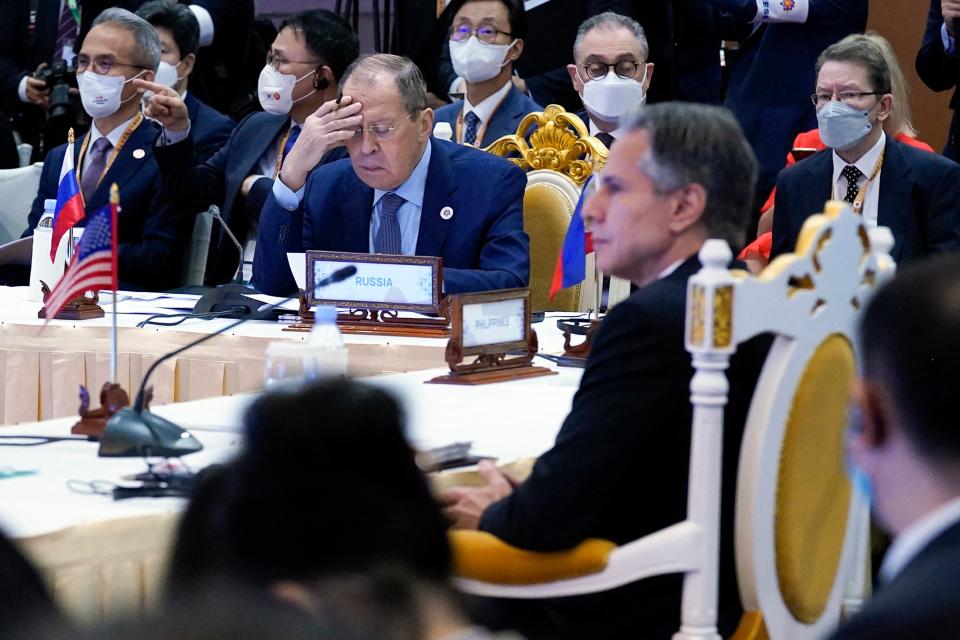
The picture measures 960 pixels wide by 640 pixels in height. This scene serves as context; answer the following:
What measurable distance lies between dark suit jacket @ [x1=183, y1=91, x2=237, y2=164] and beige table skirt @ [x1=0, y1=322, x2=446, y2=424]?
2.34 meters

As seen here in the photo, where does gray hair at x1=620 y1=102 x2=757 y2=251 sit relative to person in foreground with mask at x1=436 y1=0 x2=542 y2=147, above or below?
below

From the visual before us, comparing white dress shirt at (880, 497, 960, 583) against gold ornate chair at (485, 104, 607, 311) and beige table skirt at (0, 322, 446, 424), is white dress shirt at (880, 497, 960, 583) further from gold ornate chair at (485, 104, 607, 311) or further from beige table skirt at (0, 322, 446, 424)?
gold ornate chair at (485, 104, 607, 311)

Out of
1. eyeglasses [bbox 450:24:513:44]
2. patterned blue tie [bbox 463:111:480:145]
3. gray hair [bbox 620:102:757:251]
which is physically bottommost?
gray hair [bbox 620:102:757:251]

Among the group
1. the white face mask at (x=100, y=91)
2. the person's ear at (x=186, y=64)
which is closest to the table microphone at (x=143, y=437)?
the white face mask at (x=100, y=91)

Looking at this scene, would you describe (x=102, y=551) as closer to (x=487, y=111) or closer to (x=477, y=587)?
(x=477, y=587)

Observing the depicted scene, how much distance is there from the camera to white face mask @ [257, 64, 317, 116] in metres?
5.43

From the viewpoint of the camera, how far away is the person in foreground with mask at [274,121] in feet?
17.8

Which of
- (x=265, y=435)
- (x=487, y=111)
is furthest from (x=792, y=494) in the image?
(x=487, y=111)

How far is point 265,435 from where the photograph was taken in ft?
3.15

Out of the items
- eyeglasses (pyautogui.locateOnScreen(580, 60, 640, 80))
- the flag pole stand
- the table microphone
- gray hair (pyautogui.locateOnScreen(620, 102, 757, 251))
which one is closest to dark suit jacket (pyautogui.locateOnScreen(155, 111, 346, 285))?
eyeglasses (pyautogui.locateOnScreen(580, 60, 640, 80))

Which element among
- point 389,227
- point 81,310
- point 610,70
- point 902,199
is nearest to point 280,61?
point 610,70

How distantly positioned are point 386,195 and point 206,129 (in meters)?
2.05

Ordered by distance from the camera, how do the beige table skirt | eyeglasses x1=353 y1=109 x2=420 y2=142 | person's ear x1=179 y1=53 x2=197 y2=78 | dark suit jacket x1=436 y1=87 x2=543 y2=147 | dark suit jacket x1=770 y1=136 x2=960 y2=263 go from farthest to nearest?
person's ear x1=179 y1=53 x2=197 y2=78
dark suit jacket x1=436 y1=87 x2=543 y2=147
dark suit jacket x1=770 y1=136 x2=960 y2=263
eyeglasses x1=353 y1=109 x2=420 y2=142
the beige table skirt

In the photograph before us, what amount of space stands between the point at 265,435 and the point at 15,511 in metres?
1.18
